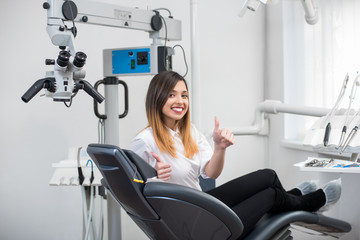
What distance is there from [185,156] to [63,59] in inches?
27.0

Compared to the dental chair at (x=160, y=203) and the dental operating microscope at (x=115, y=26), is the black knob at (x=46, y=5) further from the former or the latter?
the dental chair at (x=160, y=203)

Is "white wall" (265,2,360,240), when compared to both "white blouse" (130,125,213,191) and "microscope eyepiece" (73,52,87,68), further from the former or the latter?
"microscope eyepiece" (73,52,87,68)

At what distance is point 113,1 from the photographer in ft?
11.9

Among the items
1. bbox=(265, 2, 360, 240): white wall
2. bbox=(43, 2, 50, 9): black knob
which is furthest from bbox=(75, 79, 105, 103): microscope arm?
bbox=(265, 2, 360, 240): white wall

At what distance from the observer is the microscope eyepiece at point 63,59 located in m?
2.17

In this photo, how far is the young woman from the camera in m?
2.21

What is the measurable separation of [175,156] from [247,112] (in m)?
2.00

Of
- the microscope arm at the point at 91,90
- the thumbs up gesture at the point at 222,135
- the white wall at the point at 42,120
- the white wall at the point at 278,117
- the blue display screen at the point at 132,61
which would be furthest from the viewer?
the white wall at the point at 278,117

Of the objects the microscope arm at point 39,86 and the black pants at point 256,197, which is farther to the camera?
the black pants at point 256,197

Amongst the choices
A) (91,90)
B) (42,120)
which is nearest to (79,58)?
(91,90)

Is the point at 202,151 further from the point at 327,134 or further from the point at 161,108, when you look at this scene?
the point at 327,134

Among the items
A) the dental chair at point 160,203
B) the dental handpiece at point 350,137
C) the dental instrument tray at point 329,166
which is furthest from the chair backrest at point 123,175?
the dental handpiece at point 350,137

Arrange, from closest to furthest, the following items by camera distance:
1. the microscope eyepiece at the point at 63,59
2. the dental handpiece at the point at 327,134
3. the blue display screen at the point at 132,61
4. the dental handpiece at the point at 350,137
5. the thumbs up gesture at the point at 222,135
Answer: the thumbs up gesture at the point at 222,135
the microscope eyepiece at the point at 63,59
the dental handpiece at the point at 350,137
the dental handpiece at the point at 327,134
the blue display screen at the point at 132,61

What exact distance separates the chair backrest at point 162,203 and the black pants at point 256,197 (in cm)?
31
